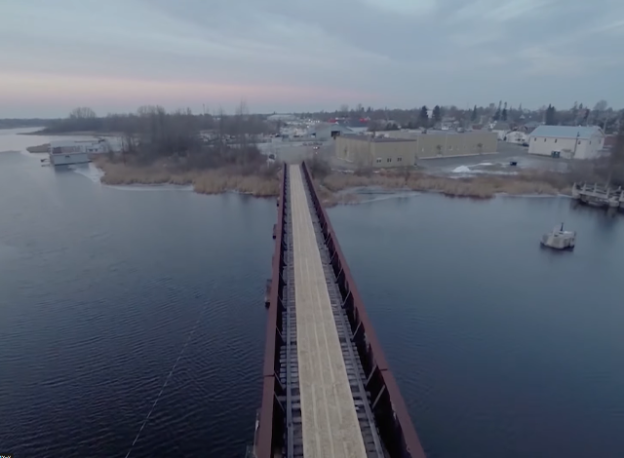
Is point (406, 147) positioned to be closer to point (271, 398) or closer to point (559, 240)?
point (559, 240)

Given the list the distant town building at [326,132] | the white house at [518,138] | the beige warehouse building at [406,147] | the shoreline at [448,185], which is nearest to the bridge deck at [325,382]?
the shoreline at [448,185]

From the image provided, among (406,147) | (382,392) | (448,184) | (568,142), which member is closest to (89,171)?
(406,147)

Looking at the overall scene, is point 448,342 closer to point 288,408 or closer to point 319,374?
point 319,374

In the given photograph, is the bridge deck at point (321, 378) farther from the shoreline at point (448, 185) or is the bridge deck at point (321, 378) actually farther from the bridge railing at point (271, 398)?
the shoreline at point (448, 185)

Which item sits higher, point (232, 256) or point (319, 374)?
point (319, 374)

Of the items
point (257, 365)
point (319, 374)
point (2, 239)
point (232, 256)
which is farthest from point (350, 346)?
point (2, 239)

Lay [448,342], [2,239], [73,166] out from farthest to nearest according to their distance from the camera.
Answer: [73,166] < [2,239] < [448,342]
